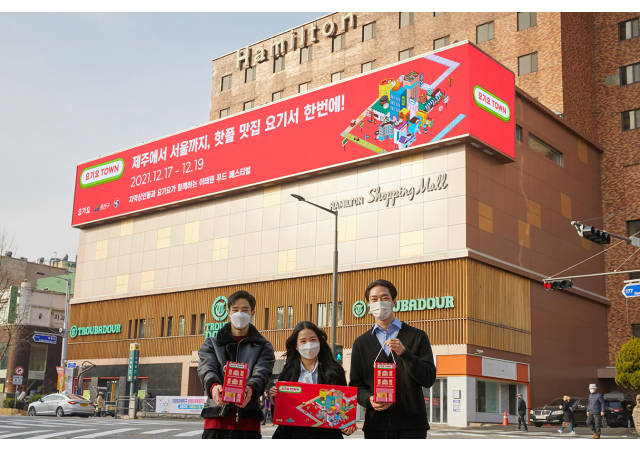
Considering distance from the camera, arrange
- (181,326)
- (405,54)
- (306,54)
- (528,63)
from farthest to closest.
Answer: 1. (306,54)
2. (405,54)
3. (181,326)
4. (528,63)

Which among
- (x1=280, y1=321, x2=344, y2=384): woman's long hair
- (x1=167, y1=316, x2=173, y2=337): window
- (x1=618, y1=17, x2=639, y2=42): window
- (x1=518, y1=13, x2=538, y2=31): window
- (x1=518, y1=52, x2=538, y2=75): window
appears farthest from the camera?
(x1=618, y1=17, x2=639, y2=42): window

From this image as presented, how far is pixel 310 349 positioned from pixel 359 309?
32.1 m

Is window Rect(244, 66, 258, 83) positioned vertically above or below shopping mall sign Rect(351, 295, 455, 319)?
above

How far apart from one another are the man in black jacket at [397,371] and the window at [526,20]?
45.9 meters

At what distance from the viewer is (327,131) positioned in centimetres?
4238

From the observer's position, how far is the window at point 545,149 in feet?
137

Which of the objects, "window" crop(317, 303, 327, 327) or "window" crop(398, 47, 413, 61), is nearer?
"window" crop(317, 303, 327, 327)

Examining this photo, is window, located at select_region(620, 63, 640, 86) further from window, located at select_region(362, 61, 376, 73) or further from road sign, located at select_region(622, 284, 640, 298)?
road sign, located at select_region(622, 284, 640, 298)

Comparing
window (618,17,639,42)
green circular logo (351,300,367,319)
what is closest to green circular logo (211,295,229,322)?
green circular logo (351,300,367,319)

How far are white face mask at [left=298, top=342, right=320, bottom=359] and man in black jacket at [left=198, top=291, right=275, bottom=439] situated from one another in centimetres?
43

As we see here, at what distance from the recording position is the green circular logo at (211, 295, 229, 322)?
4516 cm

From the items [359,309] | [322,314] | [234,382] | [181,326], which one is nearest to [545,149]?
[359,309]

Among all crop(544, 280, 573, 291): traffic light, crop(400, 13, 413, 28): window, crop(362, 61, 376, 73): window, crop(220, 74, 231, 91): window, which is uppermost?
crop(400, 13, 413, 28): window

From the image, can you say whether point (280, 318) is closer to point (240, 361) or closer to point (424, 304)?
point (424, 304)
